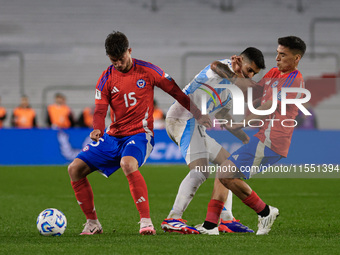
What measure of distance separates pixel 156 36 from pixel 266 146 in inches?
649

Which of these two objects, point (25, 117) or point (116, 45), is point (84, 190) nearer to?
point (116, 45)

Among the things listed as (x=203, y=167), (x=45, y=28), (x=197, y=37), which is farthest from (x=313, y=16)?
(x=203, y=167)

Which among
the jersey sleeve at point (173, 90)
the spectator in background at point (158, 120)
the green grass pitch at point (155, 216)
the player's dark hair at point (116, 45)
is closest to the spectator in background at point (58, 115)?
the spectator in background at point (158, 120)

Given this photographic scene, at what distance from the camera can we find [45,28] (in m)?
21.9

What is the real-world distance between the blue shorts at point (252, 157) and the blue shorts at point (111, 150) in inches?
31.0

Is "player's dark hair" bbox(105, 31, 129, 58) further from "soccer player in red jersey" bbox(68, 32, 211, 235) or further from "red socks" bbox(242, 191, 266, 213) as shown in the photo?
"red socks" bbox(242, 191, 266, 213)

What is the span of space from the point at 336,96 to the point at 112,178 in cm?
1043

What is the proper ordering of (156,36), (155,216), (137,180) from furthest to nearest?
1. (156,36)
2. (155,216)
3. (137,180)

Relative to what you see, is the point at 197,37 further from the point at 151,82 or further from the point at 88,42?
the point at 151,82

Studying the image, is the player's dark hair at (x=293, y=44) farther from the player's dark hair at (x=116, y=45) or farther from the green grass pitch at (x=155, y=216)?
the green grass pitch at (x=155, y=216)

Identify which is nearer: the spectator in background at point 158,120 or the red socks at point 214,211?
the red socks at point 214,211

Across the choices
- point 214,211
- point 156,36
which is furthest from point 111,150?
point 156,36

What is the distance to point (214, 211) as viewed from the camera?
19.8 feet

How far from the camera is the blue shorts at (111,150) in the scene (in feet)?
19.5
